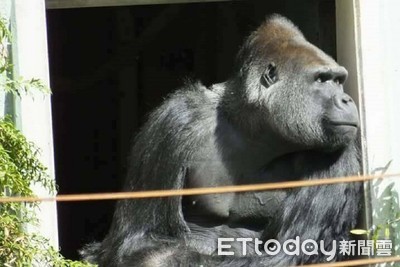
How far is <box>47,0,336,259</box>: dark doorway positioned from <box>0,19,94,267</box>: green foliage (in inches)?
121

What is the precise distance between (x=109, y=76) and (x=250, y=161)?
3.01 m

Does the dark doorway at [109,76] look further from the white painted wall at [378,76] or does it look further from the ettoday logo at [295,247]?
the ettoday logo at [295,247]

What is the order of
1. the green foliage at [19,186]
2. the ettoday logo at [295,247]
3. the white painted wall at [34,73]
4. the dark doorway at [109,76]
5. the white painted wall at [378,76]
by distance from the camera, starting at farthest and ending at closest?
the dark doorway at [109,76], the white painted wall at [378,76], the ettoday logo at [295,247], the white painted wall at [34,73], the green foliage at [19,186]

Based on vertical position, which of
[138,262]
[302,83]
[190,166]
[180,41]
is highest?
[180,41]

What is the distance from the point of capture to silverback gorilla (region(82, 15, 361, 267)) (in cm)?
474

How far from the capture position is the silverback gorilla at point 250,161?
4.74 meters

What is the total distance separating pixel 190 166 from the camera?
197 inches

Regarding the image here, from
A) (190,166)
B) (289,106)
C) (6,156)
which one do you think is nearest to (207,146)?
(190,166)

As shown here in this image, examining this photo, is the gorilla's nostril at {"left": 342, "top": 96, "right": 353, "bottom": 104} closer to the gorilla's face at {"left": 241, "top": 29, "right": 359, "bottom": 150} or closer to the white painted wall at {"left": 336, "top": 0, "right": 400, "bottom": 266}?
the gorilla's face at {"left": 241, "top": 29, "right": 359, "bottom": 150}

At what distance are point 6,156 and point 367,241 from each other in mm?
1615

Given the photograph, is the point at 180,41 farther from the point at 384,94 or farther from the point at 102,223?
the point at 384,94

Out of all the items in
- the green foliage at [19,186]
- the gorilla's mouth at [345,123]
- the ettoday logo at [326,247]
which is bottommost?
the ettoday logo at [326,247]

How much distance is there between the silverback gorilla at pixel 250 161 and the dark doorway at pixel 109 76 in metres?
2.36

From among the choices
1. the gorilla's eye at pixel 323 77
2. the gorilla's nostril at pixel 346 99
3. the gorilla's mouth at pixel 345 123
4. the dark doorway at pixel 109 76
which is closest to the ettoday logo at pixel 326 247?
the gorilla's mouth at pixel 345 123
